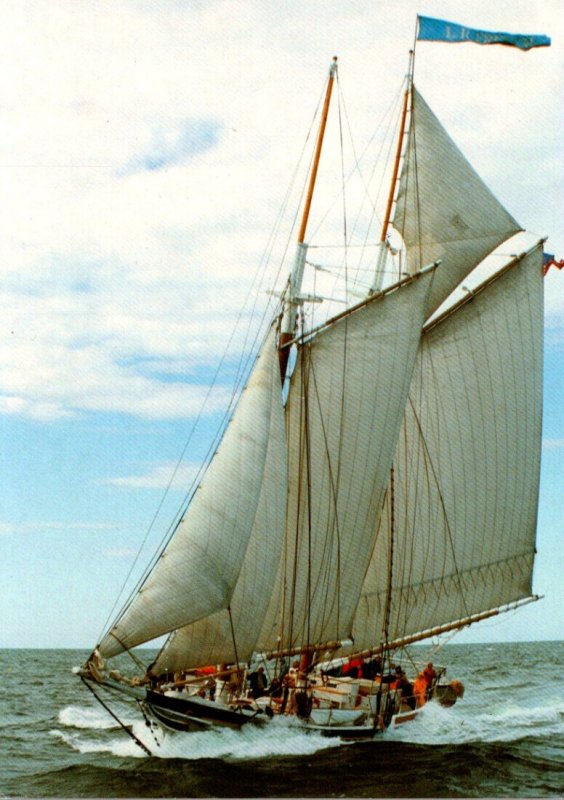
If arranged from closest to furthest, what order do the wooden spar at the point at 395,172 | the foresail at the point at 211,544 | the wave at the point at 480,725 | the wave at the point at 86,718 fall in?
the foresail at the point at 211,544, the wave at the point at 480,725, the wooden spar at the point at 395,172, the wave at the point at 86,718

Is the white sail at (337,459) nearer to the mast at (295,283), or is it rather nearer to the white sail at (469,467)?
the mast at (295,283)

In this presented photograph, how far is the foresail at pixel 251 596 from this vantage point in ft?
74.2

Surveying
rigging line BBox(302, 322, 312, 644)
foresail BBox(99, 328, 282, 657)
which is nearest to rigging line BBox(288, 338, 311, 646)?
rigging line BBox(302, 322, 312, 644)

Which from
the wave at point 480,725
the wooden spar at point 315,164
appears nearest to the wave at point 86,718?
the wave at point 480,725

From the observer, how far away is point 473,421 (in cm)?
3162

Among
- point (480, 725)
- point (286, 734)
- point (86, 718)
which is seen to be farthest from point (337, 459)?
point (86, 718)

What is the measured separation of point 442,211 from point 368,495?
1031 centimetres

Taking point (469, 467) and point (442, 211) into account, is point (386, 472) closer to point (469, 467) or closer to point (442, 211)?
point (469, 467)

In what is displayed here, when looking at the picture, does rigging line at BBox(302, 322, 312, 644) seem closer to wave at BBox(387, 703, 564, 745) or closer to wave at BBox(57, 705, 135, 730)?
wave at BBox(387, 703, 564, 745)

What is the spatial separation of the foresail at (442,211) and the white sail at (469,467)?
47.9 inches

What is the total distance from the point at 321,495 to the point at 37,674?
56.3 meters

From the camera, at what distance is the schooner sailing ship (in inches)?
889

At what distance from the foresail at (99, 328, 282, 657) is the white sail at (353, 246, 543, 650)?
31.1 feet

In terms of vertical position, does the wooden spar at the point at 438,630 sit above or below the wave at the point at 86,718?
above
